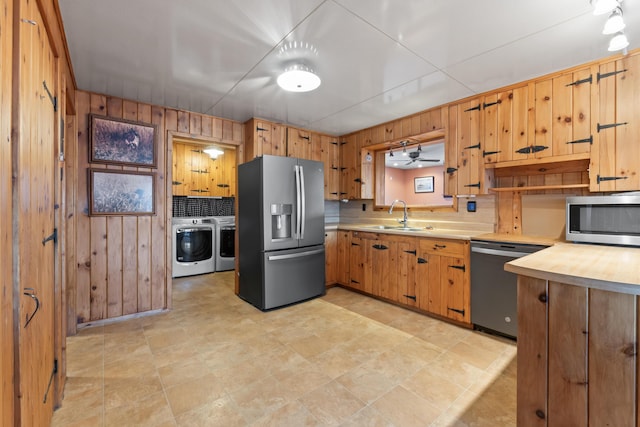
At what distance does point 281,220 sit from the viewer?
3432 millimetres

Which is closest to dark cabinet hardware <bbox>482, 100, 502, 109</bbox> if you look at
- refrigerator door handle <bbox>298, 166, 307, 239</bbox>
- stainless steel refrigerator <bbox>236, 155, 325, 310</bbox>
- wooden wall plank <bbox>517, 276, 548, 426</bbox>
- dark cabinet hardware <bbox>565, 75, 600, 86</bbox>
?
dark cabinet hardware <bbox>565, 75, 600, 86</bbox>

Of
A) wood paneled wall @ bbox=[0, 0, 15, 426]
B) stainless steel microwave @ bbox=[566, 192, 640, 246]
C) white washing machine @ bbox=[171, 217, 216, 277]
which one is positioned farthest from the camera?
white washing machine @ bbox=[171, 217, 216, 277]

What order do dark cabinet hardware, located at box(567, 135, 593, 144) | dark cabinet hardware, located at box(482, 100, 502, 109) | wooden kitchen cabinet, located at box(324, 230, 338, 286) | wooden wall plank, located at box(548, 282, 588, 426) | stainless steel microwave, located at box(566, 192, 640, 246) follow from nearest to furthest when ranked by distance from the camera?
1. wooden wall plank, located at box(548, 282, 588, 426)
2. stainless steel microwave, located at box(566, 192, 640, 246)
3. dark cabinet hardware, located at box(567, 135, 593, 144)
4. dark cabinet hardware, located at box(482, 100, 502, 109)
5. wooden kitchen cabinet, located at box(324, 230, 338, 286)

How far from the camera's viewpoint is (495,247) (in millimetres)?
2562

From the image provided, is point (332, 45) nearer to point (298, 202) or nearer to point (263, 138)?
point (298, 202)

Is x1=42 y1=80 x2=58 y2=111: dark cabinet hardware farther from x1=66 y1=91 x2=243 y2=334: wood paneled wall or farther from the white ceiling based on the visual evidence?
x1=66 y1=91 x2=243 y2=334: wood paneled wall

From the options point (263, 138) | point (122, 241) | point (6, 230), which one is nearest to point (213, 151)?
point (263, 138)

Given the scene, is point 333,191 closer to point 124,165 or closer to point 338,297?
point 338,297

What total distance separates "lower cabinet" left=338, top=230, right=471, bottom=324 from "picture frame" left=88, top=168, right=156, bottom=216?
2.53 metres

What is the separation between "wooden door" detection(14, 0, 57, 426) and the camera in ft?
3.25

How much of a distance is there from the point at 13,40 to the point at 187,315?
→ 286 centimetres

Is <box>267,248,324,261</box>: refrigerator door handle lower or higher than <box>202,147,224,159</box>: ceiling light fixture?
lower

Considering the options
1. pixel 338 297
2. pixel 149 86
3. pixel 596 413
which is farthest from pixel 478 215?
pixel 149 86

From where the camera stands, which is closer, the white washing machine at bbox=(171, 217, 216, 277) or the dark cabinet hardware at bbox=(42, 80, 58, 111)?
the dark cabinet hardware at bbox=(42, 80, 58, 111)
